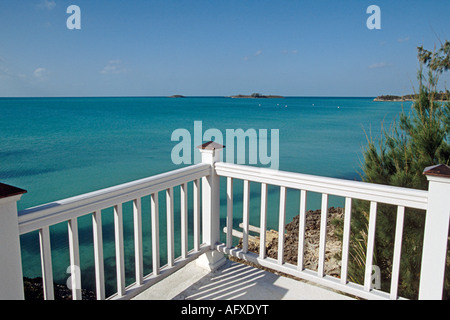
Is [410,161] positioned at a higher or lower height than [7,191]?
lower

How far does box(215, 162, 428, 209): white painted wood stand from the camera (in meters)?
1.72

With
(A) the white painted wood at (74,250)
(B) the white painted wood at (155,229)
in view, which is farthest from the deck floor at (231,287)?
(A) the white painted wood at (74,250)

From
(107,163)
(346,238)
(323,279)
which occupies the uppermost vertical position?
(346,238)

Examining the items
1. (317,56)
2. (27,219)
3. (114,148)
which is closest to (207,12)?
(317,56)

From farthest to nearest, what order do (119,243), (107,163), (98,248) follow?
(107,163)
(119,243)
(98,248)

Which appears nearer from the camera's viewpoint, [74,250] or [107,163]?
[74,250]

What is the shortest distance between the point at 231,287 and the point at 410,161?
7.32ft

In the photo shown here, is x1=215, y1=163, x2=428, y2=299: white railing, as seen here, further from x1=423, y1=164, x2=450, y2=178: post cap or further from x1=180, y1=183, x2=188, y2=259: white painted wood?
x1=180, y1=183, x2=188, y2=259: white painted wood

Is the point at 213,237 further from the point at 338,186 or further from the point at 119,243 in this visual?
the point at 338,186

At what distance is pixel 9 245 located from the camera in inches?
52.6

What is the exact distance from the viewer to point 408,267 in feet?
9.10

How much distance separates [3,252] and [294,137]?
2394 cm

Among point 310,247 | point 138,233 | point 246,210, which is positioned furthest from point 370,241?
point 310,247
